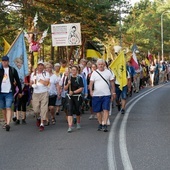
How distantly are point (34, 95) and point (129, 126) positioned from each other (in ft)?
8.45

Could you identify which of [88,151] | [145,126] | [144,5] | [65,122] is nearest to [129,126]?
[145,126]

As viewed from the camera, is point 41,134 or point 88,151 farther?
point 41,134

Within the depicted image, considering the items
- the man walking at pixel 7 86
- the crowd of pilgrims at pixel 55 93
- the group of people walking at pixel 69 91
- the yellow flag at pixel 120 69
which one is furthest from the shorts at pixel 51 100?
the yellow flag at pixel 120 69

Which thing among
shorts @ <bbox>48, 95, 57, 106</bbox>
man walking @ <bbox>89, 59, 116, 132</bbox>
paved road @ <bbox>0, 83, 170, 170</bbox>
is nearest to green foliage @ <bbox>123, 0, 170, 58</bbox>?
shorts @ <bbox>48, 95, 57, 106</bbox>

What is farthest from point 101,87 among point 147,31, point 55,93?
point 147,31

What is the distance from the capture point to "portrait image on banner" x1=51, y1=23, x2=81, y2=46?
50.1ft

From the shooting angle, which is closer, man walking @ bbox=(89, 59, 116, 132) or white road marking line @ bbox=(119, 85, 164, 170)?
white road marking line @ bbox=(119, 85, 164, 170)

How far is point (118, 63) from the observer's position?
1609cm

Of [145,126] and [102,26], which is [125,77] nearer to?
[145,126]

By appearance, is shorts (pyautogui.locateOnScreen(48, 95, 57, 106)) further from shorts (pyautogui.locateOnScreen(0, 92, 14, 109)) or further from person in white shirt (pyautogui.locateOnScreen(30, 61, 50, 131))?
shorts (pyautogui.locateOnScreen(0, 92, 14, 109))

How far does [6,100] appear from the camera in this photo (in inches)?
482

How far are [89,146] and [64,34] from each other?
256 inches

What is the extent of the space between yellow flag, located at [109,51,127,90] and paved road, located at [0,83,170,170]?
8.02 ft

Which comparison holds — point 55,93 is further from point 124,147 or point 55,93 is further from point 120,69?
point 124,147
